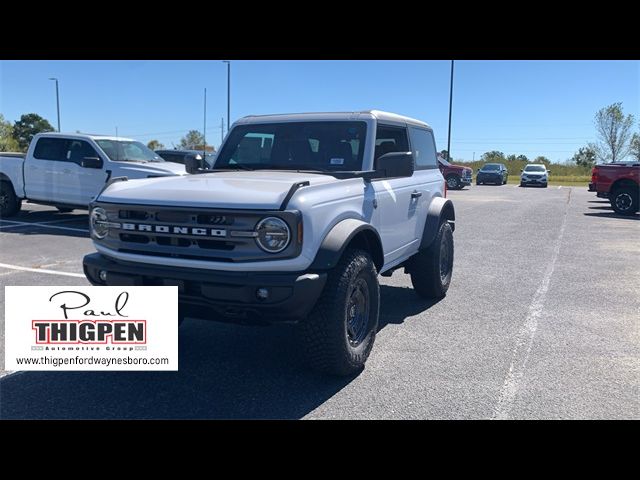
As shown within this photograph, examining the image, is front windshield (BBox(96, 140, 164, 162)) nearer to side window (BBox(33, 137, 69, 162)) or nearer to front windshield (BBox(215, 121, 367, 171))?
side window (BBox(33, 137, 69, 162))

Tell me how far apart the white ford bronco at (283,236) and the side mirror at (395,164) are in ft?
0.03

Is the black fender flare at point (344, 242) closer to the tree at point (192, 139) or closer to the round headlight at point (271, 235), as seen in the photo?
the round headlight at point (271, 235)

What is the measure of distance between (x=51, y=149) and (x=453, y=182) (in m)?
21.9

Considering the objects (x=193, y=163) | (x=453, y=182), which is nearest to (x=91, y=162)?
(x=193, y=163)

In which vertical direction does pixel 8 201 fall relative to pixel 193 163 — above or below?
below

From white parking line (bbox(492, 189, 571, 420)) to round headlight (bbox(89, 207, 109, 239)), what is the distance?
117 inches

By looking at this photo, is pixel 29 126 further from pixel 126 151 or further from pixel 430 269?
pixel 430 269

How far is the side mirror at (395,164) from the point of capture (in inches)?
181

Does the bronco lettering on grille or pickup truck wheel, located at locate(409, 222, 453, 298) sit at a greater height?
the bronco lettering on grille

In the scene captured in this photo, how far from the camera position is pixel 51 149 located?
12430 mm

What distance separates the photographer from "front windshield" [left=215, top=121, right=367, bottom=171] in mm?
4969

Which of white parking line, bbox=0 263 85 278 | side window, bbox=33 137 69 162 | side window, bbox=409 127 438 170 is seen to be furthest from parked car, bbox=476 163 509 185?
white parking line, bbox=0 263 85 278
